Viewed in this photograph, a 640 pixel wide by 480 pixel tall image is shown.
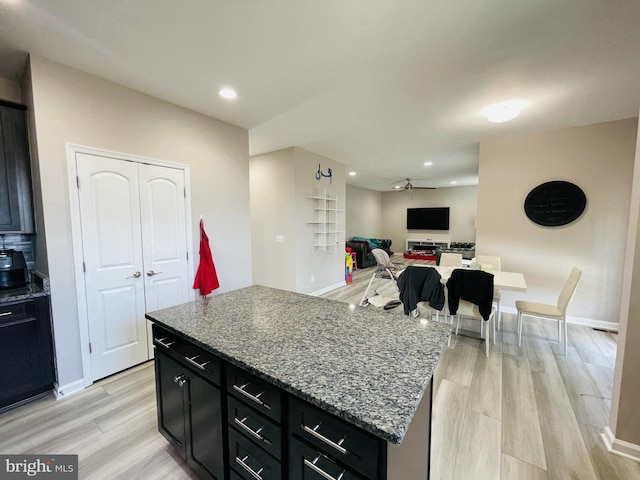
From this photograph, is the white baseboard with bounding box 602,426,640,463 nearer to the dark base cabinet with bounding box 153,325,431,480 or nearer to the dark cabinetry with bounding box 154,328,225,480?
the dark base cabinet with bounding box 153,325,431,480

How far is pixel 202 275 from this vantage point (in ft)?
9.80

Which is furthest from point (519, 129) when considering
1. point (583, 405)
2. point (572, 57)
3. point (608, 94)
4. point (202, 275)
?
point (202, 275)

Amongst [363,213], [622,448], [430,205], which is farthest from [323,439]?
[430,205]

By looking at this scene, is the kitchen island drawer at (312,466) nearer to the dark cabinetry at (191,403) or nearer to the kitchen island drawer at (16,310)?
the dark cabinetry at (191,403)

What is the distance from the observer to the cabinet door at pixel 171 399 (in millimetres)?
1435

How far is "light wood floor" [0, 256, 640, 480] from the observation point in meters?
1.52

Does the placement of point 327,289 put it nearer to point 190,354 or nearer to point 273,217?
point 273,217

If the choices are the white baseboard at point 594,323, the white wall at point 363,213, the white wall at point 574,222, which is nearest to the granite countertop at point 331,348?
the white wall at point 574,222

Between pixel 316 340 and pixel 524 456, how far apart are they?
1565mm

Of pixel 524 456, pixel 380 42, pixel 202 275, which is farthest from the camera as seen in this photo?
pixel 202 275

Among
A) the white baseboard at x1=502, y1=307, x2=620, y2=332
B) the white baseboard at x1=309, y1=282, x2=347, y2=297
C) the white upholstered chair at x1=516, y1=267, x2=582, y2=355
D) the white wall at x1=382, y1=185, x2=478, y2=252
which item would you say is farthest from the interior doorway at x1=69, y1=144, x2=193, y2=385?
the white wall at x1=382, y1=185, x2=478, y2=252

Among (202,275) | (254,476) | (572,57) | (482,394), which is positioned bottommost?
(482,394)

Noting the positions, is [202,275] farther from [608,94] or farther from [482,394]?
[608,94]

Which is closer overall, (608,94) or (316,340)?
(316,340)
